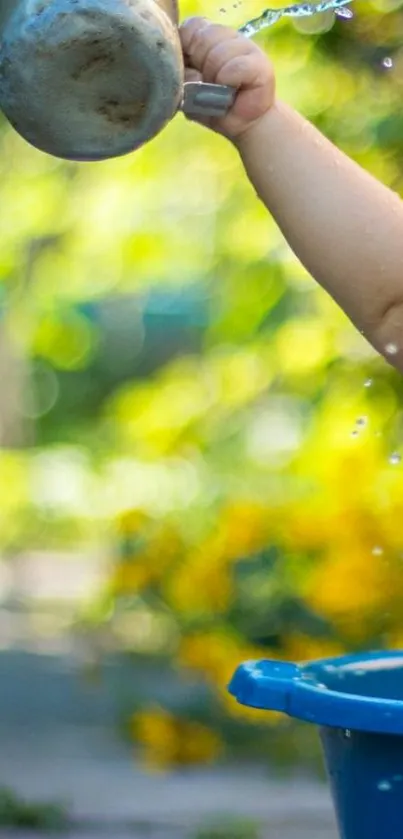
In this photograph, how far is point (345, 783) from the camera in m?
1.21

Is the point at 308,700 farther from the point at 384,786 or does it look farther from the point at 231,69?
the point at 231,69

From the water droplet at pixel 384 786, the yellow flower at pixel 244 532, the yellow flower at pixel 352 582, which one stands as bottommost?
the yellow flower at pixel 352 582

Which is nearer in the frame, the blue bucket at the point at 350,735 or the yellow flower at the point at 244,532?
the blue bucket at the point at 350,735

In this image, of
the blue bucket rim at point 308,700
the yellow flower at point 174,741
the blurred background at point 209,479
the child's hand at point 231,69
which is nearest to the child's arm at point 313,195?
the child's hand at point 231,69

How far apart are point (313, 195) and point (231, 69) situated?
14 cm

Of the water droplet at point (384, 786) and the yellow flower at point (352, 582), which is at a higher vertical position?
the water droplet at point (384, 786)

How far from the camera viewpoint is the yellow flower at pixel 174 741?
2967 mm

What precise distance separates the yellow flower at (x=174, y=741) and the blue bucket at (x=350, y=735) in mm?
1756

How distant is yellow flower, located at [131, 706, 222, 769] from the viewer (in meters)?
2.97

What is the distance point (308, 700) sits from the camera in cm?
114

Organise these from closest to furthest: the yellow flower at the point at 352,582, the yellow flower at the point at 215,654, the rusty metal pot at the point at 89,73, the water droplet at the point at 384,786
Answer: the rusty metal pot at the point at 89,73 → the water droplet at the point at 384,786 → the yellow flower at the point at 352,582 → the yellow flower at the point at 215,654

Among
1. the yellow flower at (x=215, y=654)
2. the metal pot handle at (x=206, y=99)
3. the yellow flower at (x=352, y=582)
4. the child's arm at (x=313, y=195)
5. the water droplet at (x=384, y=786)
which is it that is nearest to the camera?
the water droplet at (x=384, y=786)

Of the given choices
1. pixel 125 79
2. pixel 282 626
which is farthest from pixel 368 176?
pixel 282 626

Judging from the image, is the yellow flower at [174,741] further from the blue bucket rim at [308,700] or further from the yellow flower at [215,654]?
the blue bucket rim at [308,700]
